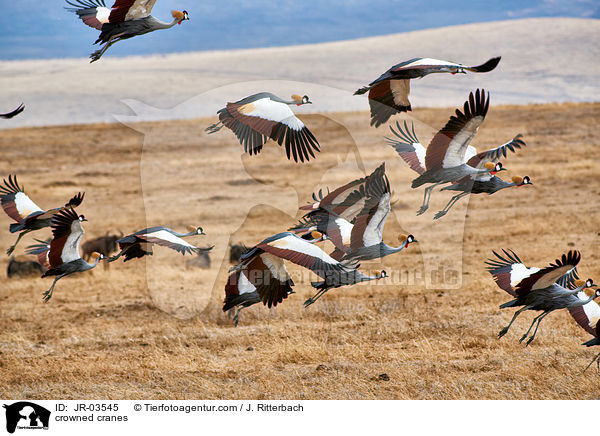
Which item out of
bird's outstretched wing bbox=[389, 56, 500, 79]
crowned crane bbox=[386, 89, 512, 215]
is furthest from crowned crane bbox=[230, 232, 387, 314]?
bird's outstretched wing bbox=[389, 56, 500, 79]

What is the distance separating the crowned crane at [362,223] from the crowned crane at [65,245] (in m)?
2.27

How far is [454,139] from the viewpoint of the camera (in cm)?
759

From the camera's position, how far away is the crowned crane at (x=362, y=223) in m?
7.55

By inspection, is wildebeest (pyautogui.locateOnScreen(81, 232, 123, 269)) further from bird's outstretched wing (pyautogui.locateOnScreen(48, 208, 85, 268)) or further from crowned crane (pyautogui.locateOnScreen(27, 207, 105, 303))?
bird's outstretched wing (pyautogui.locateOnScreen(48, 208, 85, 268))

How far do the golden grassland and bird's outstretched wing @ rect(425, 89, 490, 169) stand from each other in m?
2.13

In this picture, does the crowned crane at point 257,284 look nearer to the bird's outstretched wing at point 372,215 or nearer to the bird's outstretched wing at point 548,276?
the bird's outstretched wing at point 372,215

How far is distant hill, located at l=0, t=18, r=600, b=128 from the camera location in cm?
6269

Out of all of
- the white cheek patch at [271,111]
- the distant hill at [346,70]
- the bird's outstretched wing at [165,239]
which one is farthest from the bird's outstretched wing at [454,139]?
the distant hill at [346,70]

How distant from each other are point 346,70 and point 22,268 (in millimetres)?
64589

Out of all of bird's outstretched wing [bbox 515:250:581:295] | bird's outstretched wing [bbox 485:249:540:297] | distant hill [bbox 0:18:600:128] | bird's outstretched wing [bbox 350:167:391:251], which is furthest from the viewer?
distant hill [bbox 0:18:600:128]

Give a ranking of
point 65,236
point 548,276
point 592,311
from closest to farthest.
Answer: point 548,276
point 65,236
point 592,311

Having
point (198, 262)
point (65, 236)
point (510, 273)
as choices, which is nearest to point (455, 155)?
point (510, 273)

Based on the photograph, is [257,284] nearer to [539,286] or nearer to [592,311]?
[539,286]

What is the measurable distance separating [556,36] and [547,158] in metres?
59.6
